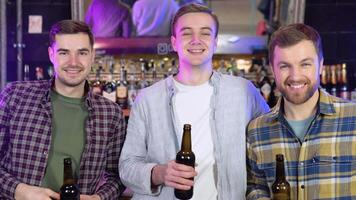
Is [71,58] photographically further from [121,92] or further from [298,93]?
[121,92]

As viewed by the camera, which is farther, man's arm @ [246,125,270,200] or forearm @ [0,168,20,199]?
forearm @ [0,168,20,199]

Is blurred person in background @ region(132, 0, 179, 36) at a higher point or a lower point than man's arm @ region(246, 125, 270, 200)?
higher

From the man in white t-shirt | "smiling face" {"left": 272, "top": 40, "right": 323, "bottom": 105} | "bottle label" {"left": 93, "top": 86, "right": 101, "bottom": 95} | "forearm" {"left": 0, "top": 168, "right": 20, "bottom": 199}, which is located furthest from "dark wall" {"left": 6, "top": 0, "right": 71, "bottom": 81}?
"smiling face" {"left": 272, "top": 40, "right": 323, "bottom": 105}

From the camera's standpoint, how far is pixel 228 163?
75.6 inches

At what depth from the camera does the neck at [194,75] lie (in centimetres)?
203

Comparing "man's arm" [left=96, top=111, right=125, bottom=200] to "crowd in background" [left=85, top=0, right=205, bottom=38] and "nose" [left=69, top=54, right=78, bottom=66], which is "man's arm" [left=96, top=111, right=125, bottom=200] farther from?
"crowd in background" [left=85, top=0, right=205, bottom=38]

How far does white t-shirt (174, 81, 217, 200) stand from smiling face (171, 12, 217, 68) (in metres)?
0.11

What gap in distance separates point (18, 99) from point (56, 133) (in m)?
0.23

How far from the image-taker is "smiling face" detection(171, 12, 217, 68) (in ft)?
6.47

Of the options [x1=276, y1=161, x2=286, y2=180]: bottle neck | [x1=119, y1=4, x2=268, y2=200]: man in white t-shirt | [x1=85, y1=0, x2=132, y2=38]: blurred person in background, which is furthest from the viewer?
[x1=85, y1=0, x2=132, y2=38]: blurred person in background

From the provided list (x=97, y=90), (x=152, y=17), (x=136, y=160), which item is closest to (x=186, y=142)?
(x=136, y=160)

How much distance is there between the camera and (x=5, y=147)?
2.14m

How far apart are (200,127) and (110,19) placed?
2.28 metres

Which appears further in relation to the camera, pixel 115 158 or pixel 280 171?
pixel 115 158
